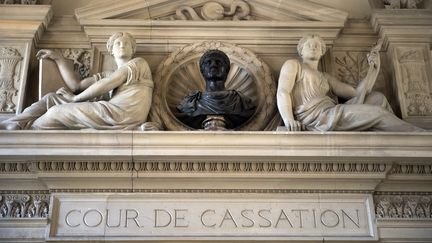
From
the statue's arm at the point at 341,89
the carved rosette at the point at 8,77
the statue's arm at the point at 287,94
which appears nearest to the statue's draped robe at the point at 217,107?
→ the statue's arm at the point at 287,94

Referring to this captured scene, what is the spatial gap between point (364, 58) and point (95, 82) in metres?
3.68

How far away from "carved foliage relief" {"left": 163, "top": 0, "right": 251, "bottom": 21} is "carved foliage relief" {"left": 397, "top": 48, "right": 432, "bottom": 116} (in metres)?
2.25

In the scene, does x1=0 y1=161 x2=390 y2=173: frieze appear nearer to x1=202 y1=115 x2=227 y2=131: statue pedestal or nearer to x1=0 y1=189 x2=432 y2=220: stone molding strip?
x1=0 y1=189 x2=432 y2=220: stone molding strip

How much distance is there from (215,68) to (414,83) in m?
2.64

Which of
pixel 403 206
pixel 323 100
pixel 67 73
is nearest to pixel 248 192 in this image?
pixel 323 100

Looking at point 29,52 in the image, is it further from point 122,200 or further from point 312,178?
point 312,178

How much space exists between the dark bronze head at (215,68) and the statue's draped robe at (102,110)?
725mm

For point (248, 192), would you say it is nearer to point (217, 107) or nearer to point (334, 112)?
point (217, 107)

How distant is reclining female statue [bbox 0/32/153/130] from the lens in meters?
7.70

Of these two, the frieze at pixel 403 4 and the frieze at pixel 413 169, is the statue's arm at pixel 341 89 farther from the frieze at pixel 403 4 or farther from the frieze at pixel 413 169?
the frieze at pixel 403 4

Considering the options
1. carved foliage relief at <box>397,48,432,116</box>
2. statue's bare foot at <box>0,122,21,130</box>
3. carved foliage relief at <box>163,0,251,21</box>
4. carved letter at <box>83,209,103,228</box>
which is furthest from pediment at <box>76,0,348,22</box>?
carved letter at <box>83,209,103,228</box>

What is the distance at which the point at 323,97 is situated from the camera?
809cm

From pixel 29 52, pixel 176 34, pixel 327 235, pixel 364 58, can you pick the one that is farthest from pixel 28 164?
pixel 364 58

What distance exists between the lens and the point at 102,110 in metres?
7.73
